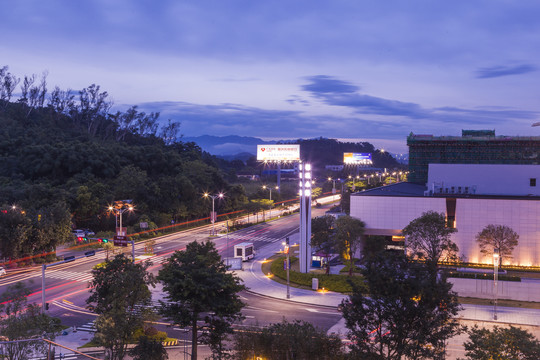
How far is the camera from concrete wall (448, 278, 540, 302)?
35.2 m

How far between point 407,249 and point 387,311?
28.3 metres

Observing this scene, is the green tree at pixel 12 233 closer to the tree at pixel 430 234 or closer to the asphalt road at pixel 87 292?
the asphalt road at pixel 87 292

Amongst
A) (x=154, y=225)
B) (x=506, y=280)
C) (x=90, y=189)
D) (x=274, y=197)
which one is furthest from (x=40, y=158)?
(x=506, y=280)

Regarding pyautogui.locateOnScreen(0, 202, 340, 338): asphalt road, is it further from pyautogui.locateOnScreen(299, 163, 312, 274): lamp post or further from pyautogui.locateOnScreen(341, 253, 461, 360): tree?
pyautogui.locateOnScreen(299, 163, 312, 274): lamp post

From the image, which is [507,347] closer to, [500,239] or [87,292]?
[500,239]

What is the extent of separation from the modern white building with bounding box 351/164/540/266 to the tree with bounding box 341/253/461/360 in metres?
33.5

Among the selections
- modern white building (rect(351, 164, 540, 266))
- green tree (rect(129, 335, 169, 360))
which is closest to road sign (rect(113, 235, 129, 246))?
green tree (rect(129, 335, 169, 360))

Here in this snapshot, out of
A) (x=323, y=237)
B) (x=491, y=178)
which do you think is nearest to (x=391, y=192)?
(x=491, y=178)

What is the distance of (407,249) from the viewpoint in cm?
4331

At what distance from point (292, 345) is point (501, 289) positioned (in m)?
25.5

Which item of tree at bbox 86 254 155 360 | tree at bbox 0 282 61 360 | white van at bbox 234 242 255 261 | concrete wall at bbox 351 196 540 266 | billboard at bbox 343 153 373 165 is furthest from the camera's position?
billboard at bbox 343 153 373 165

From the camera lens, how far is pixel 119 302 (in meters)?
22.4

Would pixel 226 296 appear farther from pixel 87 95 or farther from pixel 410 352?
pixel 87 95

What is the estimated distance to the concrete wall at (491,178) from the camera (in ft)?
187
